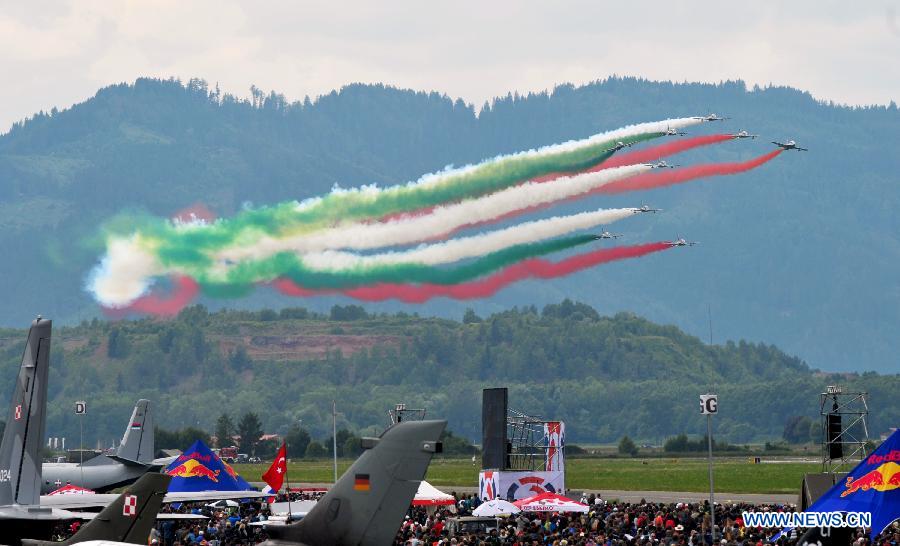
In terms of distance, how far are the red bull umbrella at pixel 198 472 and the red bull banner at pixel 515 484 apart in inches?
480

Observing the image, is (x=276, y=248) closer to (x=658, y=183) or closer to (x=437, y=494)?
(x=658, y=183)

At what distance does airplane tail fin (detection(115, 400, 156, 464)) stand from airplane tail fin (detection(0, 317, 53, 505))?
50.8 m

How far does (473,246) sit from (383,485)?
264 ft

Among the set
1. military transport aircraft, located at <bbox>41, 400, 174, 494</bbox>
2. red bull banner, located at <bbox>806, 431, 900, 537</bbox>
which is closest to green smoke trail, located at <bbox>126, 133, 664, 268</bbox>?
military transport aircraft, located at <bbox>41, 400, 174, 494</bbox>

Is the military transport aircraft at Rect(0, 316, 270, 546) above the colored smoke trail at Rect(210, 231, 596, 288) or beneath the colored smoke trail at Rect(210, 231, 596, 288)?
beneath

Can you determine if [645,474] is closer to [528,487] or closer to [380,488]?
[528,487]

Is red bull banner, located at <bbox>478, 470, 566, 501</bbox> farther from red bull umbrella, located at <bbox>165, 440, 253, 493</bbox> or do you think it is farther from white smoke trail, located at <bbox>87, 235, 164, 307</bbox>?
white smoke trail, located at <bbox>87, 235, 164, 307</bbox>

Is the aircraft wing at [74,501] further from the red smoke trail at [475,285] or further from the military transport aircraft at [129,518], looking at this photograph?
the red smoke trail at [475,285]

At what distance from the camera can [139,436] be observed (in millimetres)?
90750

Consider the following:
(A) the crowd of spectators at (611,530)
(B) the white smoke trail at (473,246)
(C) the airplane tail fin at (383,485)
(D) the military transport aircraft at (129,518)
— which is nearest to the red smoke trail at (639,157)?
(B) the white smoke trail at (473,246)

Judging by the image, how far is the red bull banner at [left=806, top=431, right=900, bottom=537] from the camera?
3403cm

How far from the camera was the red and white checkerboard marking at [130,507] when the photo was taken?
31.9 meters

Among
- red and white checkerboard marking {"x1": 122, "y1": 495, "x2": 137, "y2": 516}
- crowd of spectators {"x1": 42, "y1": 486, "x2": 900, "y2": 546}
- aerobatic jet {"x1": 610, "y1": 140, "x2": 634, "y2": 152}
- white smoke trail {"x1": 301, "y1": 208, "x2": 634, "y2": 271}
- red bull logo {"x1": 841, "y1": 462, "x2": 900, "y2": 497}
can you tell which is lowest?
crowd of spectators {"x1": 42, "y1": 486, "x2": 900, "y2": 546}

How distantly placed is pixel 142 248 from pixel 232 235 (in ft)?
25.4
